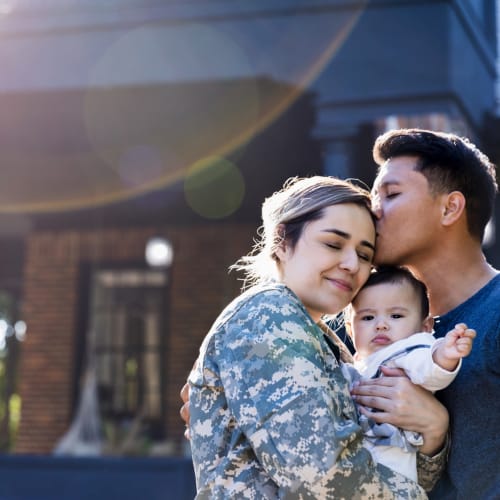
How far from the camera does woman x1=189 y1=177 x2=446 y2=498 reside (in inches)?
81.5

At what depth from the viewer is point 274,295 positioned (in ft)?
7.50

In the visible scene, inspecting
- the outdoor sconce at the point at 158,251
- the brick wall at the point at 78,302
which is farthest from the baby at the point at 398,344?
the outdoor sconce at the point at 158,251

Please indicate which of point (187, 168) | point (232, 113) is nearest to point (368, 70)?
point (232, 113)

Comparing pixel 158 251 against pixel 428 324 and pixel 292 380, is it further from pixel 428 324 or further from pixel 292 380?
pixel 292 380

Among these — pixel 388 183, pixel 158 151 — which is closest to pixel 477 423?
pixel 388 183

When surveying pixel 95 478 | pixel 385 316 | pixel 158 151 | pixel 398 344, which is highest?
pixel 158 151

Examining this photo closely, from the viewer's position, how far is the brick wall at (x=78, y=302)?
9375 millimetres

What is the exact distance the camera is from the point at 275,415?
82.3 inches

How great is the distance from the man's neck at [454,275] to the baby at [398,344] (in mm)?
108

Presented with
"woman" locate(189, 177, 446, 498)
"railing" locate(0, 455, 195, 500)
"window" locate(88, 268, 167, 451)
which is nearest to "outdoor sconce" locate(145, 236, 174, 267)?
"window" locate(88, 268, 167, 451)

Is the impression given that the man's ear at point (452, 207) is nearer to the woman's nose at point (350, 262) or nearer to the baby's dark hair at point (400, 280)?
the baby's dark hair at point (400, 280)

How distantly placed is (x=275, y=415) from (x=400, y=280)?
91 centimetres

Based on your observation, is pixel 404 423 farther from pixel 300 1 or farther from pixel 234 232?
pixel 234 232

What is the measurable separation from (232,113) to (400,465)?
5.20 metres
